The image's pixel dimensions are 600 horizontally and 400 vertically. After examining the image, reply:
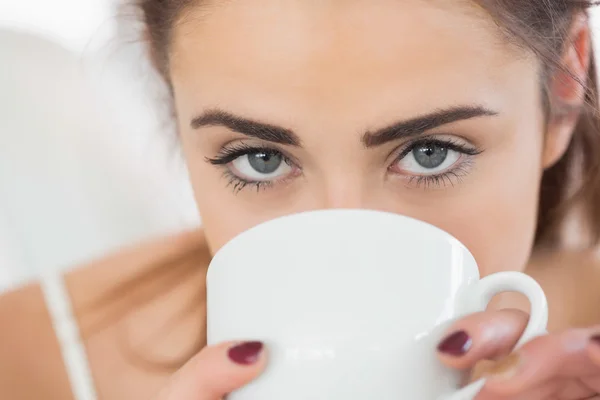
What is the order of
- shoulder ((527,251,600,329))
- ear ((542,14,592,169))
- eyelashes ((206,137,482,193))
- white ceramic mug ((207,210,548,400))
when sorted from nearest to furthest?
white ceramic mug ((207,210,548,400)) < eyelashes ((206,137,482,193)) < ear ((542,14,592,169)) < shoulder ((527,251,600,329))

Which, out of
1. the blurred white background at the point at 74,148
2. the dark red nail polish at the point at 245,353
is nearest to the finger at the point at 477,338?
the dark red nail polish at the point at 245,353

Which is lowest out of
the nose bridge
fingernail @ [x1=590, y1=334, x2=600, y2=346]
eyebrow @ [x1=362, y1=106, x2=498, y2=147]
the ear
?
fingernail @ [x1=590, y1=334, x2=600, y2=346]

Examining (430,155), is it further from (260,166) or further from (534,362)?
(534,362)

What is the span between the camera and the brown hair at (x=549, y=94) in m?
0.81

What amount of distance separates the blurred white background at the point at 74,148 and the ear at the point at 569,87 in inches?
30.3

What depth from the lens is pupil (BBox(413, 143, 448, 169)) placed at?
81cm

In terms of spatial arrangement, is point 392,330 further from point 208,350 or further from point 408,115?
point 408,115

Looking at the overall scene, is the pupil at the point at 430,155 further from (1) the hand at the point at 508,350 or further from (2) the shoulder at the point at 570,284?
(2) the shoulder at the point at 570,284

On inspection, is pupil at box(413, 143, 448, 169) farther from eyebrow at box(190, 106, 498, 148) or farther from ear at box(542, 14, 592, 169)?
ear at box(542, 14, 592, 169)

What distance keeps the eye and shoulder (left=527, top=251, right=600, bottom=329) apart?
26.3 inches

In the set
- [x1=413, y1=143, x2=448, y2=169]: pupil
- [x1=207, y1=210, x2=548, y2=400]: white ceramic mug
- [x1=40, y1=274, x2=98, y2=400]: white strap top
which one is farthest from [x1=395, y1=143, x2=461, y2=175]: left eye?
[x1=40, y1=274, x2=98, y2=400]: white strap top

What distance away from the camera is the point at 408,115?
2.35 ft

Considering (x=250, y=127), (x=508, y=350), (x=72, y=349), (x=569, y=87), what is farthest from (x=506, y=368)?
(x=72, y=349)

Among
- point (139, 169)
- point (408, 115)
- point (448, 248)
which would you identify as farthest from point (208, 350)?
point (139, 169)
